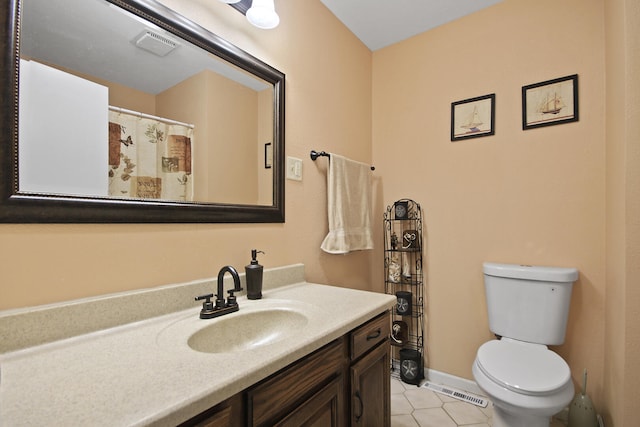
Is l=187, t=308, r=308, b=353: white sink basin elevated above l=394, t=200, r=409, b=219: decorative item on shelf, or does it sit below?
below

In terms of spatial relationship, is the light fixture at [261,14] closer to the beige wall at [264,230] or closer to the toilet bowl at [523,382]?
the beige wall at [264,230]

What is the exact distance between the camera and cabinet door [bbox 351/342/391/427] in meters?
0.98

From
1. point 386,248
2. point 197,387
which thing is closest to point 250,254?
point 197,387

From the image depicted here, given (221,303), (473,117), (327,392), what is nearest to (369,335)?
(327,392)

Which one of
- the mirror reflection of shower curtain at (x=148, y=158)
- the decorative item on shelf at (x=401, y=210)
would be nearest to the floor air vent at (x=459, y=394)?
the decorative item on shelf at (x=401, y=210)

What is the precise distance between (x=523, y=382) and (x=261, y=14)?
1.87 m

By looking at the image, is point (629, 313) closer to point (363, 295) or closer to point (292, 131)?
point (363, 295)

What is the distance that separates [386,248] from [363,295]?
1067 millimetres

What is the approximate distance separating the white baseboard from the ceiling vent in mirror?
7.73 feet

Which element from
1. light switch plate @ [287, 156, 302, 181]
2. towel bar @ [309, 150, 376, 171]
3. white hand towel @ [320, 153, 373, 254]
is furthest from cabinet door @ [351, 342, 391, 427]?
towel bar @ [309, 150, 376, 171]

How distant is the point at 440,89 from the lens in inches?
78.6

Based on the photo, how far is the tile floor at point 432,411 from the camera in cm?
156

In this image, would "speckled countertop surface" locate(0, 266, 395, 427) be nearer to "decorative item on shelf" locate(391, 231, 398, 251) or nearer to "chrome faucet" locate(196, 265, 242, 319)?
"chrome faucet" locate(196, 265, 242, 319)

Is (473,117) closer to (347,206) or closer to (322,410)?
(347,206)
